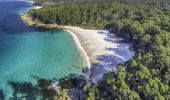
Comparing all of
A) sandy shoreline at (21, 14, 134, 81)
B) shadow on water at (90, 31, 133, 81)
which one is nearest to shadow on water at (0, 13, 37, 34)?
sandy shoreline at (21, 14, 134, 81)

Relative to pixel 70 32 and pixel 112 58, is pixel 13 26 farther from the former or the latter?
pixel 112 58

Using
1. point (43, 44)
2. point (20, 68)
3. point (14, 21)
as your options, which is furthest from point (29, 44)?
point (14, 21)

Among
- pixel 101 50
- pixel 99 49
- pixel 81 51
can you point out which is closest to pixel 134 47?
pixel 101 50

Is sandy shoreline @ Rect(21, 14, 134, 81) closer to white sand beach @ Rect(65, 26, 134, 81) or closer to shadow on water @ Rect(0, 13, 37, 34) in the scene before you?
white sand beach @ Rect(65, 26, 134, 81)

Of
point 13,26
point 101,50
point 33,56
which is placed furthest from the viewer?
point 13,26

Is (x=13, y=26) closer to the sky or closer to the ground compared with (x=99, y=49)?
closer to the sky

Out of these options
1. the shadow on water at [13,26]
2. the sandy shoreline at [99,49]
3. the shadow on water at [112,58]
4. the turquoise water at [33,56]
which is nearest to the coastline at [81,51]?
the sandy shoreline at [99,49]

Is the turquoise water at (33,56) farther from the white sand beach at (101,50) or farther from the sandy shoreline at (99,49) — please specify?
the white sand beach at (101,50)
